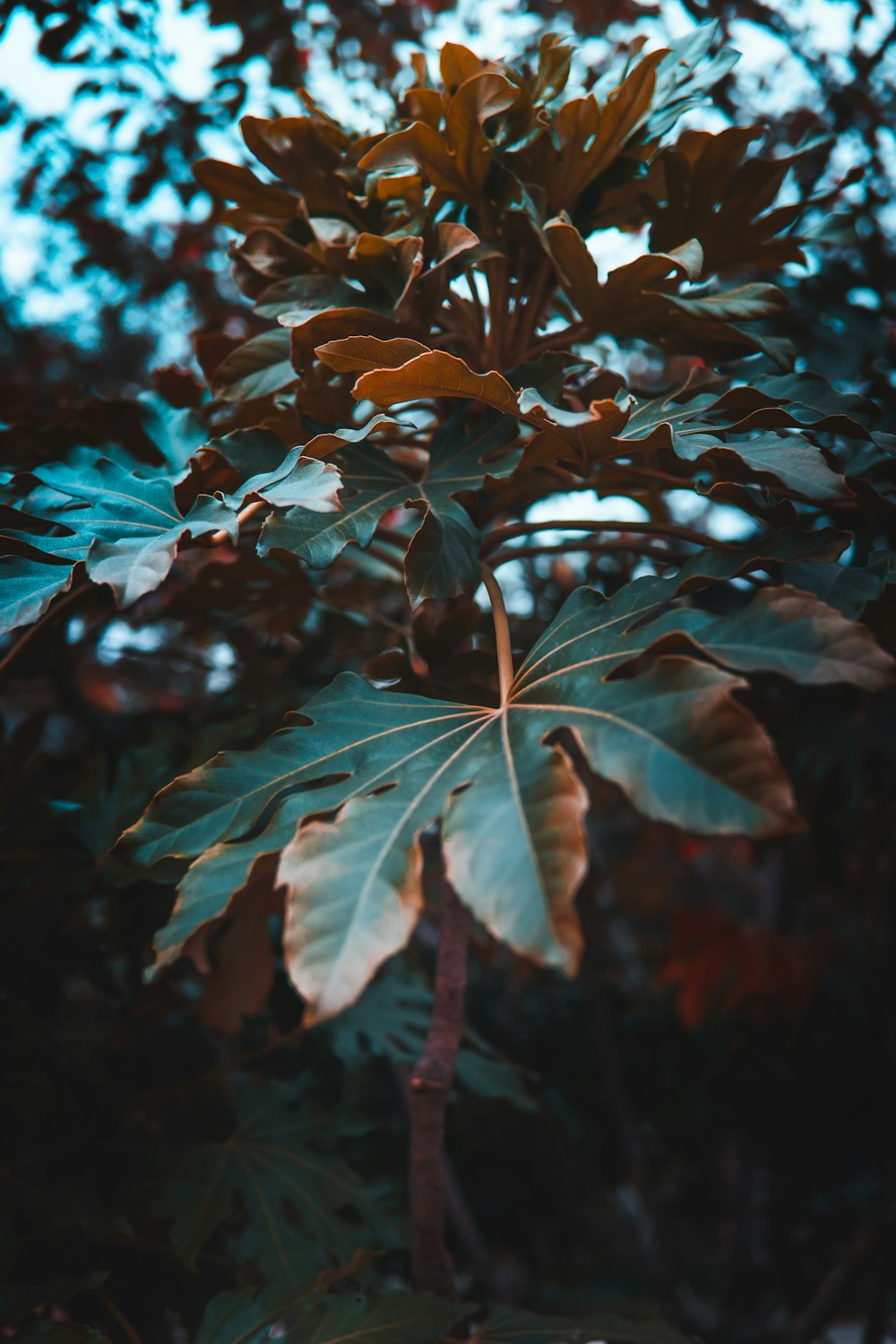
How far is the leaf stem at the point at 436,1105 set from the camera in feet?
3.02

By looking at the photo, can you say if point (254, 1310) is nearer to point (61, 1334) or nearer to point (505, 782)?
point (61, 1334)

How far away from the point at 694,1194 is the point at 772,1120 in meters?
0.38

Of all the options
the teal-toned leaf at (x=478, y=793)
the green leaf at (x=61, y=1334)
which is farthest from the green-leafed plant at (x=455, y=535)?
the green leaf at (x=61, y=1334)

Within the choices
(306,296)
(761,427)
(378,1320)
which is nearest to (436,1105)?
(378,1320)

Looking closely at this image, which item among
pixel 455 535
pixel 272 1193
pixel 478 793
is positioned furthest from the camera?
pixel 272 1193

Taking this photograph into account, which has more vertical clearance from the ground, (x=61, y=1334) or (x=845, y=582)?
(x=845, y=582)

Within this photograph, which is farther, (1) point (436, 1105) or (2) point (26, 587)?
(1) point (436, 1105)

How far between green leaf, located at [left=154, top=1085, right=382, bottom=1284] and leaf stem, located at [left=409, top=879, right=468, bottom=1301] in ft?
0.44

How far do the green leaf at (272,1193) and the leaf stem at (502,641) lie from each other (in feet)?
2.28

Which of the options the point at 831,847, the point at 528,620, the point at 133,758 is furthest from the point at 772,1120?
the point at 133,758

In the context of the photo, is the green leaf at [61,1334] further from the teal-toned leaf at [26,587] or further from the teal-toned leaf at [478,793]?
the teal-toned leaf at [26,587]

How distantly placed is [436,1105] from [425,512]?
1.97 feet

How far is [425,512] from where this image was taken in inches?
32.9

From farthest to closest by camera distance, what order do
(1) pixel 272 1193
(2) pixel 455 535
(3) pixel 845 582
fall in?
(1) pixel 272 1193 < (2) pixel 455 535 < (3) pixel 845 582
